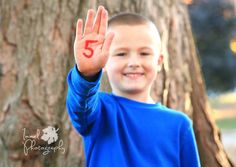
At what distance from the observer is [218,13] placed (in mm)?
15102

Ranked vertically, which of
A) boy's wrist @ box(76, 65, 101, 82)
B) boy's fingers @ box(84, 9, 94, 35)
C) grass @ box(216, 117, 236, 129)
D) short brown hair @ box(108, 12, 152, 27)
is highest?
short brown hair @ box(108, 12, 152, 27)

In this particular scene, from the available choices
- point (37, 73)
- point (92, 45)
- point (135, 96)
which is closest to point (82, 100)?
point (92, 45)

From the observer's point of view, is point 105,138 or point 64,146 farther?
point 64,146

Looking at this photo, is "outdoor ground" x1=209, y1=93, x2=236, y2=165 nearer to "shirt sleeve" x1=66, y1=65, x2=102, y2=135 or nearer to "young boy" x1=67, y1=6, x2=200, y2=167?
"young boy" x1=67, y1=6, x2=200, y2=167

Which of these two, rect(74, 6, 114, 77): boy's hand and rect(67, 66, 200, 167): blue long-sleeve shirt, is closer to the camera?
rect(74, 6, 114, 77): boy's hand

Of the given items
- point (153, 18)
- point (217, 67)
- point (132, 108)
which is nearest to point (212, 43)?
point (217, 67)

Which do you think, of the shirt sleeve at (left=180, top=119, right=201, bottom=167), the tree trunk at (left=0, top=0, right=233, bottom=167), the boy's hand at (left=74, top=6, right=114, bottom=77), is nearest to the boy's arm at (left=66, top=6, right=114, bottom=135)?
the boy's hand at (left=74, top=6, right=114, bottom=77)

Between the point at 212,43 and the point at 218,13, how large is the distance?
0.85 metres

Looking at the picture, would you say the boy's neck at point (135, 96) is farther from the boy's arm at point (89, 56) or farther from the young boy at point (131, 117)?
the boy's arm at point (89, 56)

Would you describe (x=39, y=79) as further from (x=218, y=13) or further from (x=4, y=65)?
(x=218, y=13)

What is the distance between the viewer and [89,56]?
2158 millimetres

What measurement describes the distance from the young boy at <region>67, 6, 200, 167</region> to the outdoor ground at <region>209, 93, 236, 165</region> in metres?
5.13

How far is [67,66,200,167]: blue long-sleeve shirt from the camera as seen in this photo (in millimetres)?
2344

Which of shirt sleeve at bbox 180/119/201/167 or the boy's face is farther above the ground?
the boy's face
